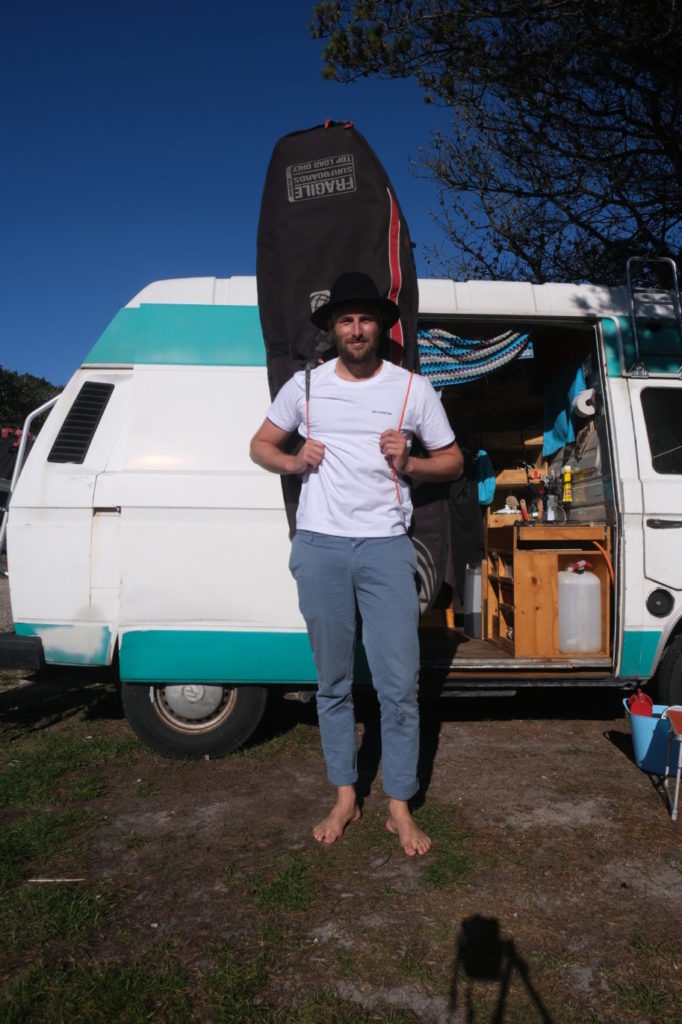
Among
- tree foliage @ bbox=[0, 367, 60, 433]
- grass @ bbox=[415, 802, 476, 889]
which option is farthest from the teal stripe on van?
tree foliage @ bbox=[0, 367, 60, 433]

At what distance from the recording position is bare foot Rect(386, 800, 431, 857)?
3.11 metres

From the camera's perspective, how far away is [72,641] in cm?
396

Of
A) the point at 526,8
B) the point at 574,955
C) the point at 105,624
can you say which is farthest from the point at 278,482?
the point at 526,8

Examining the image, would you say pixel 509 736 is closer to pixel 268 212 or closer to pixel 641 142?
pixel 268 212

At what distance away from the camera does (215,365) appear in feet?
13.4

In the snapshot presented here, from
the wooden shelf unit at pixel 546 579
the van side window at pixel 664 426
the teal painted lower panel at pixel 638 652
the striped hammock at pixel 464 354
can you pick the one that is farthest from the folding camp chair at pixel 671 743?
the striped hammock at pixel 464 354

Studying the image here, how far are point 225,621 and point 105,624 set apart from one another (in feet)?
2.05

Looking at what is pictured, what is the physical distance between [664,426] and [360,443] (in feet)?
7.43

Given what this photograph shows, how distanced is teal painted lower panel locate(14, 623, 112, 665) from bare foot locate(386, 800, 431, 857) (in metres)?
1.72

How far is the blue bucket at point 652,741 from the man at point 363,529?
140 cm

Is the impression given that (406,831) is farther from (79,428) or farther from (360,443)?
(79,428)

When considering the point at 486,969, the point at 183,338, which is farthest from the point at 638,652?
the point at 183,338

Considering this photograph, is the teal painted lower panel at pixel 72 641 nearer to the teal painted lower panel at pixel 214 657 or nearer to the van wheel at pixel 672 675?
the teal painted lower panel at pixel 214 657

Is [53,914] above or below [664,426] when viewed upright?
below
